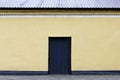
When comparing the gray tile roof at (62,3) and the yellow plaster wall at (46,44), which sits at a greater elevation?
the gray tile roof at (62,3)

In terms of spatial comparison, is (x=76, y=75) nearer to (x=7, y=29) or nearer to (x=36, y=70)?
(x=36, y=70)

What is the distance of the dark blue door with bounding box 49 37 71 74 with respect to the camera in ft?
66.6

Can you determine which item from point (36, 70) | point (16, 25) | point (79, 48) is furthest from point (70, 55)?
point (16, 25)

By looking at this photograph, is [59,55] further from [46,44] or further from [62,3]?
[62,3]

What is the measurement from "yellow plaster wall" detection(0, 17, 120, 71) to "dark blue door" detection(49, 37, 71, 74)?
1.33ft

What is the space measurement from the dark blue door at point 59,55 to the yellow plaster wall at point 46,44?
1.33ft

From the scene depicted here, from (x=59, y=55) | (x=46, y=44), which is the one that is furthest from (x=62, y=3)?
(x=59, y=55)

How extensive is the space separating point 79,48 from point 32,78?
3.45 metres

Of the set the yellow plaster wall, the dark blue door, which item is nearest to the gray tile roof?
the yellow plaster wall

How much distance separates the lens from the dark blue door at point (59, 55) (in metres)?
20.3

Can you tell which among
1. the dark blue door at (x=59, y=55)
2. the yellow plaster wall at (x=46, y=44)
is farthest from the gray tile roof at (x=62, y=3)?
the dark blue door at (x=59, y=55)

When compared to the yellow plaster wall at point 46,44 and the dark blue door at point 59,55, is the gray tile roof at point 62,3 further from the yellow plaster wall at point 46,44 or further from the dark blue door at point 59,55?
the dark blue door at point 59,55

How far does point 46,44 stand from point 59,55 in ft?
3.48

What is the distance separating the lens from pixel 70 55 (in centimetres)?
2022
